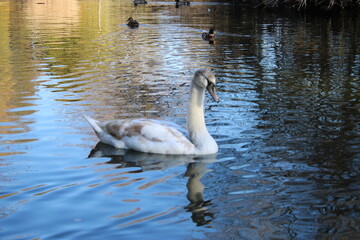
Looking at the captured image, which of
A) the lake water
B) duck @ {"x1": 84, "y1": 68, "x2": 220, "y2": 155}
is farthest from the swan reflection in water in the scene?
duck @ {"x1": 84, "y1": 68, "x2": 220, "y2": 155}

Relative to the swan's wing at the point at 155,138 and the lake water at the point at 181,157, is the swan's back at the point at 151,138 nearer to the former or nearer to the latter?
the swan's wing at the point at 155,138

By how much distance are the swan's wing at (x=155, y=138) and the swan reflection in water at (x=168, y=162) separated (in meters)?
0.11

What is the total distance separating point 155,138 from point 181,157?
0.55 meters

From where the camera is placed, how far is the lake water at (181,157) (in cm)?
659

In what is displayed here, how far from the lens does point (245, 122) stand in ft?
37.1

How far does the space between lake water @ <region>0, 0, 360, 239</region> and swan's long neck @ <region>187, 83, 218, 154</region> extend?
8.7 inches

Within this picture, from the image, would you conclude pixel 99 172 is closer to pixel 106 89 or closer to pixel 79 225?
pixel 79 225

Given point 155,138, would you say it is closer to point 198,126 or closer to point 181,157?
point 181,157

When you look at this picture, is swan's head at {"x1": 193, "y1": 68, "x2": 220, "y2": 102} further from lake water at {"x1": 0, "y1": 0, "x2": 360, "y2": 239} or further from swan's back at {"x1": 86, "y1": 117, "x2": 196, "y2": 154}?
lake water at {"x1": 0, "y1": 0, "x2": 360, "y2": 239}

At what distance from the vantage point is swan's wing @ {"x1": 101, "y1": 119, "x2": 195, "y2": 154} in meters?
9.16

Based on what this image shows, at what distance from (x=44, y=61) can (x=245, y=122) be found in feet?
38.3

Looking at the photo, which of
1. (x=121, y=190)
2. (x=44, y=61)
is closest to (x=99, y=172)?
Result: (x=121, y=190)

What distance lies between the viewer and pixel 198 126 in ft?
30.2

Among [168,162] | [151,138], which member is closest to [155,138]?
[151,138]
